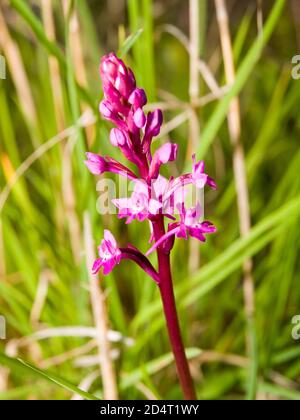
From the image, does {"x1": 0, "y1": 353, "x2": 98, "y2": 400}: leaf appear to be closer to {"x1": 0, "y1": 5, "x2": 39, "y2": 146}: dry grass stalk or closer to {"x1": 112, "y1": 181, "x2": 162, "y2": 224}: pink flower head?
{"x1": 112, "y1": 181, "x2": 162, "y2": 224}: pink flower head

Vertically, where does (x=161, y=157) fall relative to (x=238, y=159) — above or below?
below

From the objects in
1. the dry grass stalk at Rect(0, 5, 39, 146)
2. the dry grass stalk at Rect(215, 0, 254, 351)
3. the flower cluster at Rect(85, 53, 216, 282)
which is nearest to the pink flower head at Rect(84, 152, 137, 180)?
the flower cluster at Rect(85, 53, 216, 282)

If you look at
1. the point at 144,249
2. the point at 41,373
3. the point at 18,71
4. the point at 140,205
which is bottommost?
the point at 41,373

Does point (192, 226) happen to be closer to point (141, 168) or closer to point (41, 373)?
point (141, 168)

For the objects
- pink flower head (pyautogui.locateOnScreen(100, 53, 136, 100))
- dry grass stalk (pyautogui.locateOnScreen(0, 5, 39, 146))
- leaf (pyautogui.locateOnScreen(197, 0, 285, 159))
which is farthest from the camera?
dry grass stalk (pyautogui.locateOnScreen(0, 5, 39, 146))

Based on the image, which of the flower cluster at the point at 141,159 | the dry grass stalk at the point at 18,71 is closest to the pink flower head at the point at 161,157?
the flower cluster at the point at 141,159

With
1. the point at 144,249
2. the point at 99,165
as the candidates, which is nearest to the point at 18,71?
the point at 144,249
